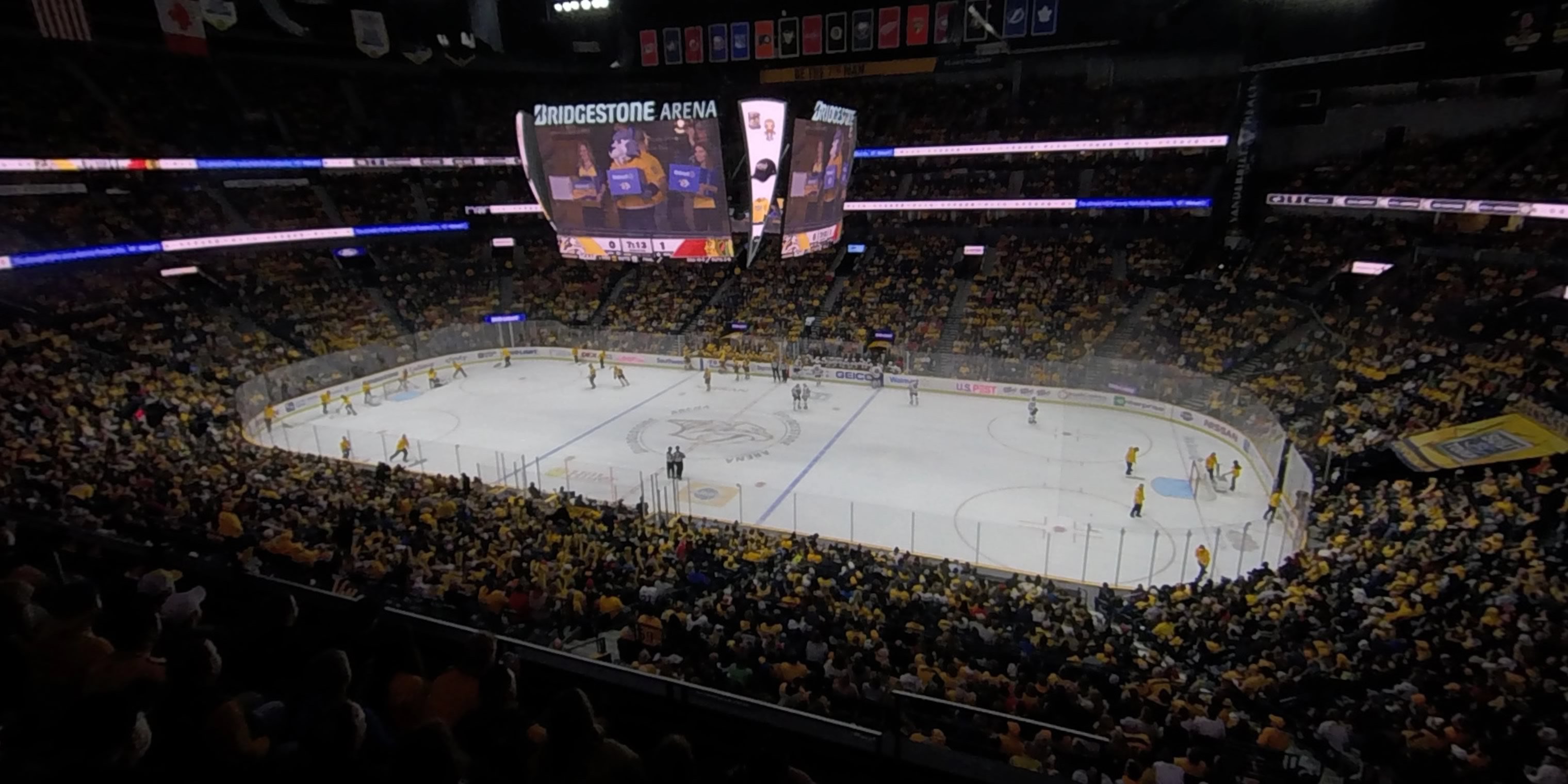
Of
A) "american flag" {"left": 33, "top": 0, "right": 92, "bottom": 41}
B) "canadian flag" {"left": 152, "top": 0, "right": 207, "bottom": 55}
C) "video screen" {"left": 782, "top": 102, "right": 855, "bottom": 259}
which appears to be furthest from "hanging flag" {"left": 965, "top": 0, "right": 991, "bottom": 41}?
"american flag" {"left": 33, "top": 0, "right": 92, "bottom": 41}

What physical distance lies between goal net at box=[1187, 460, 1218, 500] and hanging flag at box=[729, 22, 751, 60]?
26.8m

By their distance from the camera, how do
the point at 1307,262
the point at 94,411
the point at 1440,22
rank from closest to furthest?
the point at 94,411
the point at 1440,22
the point at 1307,262

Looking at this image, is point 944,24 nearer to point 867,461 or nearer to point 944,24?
point 944,24

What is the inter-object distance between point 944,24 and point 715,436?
2100 cm

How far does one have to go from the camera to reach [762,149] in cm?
1741

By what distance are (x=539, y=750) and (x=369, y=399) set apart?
30332mm

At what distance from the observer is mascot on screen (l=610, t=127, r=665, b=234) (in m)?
18.8


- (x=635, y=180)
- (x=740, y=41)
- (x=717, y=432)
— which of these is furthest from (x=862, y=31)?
(x=717, y=432)

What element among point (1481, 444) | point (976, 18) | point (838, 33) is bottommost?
point (1481, 444)

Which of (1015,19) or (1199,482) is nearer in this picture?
(1199,482)

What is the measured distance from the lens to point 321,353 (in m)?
32.3

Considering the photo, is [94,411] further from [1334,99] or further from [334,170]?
[1334,99]

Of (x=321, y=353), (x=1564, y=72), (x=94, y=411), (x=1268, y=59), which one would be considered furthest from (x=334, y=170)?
(x=1564, y=72)

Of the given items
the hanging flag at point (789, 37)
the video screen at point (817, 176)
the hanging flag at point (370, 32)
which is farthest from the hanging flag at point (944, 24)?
the hanging flag at point (370, 32)
